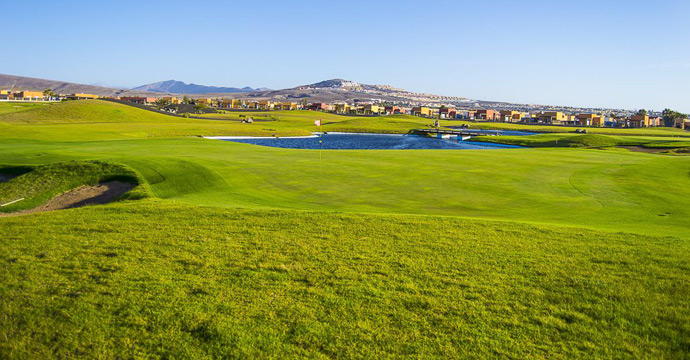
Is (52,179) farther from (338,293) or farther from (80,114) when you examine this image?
(80,114)

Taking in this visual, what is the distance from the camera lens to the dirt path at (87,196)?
2384 centimetres

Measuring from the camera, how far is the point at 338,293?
33.1 ft

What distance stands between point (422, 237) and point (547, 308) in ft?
18.6

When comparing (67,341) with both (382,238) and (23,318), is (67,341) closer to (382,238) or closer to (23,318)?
(23,318)

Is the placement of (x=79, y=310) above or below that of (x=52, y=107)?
below

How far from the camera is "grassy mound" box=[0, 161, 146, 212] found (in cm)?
2481

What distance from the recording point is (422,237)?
14.8 metres

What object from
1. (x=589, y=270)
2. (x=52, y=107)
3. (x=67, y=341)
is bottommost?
(x=67, y=341)

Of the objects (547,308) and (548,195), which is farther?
(548,195)

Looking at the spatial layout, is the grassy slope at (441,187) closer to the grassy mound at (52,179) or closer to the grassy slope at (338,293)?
the grassy mound at (52,179)

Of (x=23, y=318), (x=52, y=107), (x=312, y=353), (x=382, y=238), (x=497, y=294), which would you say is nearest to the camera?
(x=312, y=353)

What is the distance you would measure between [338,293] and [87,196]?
20.7 meters

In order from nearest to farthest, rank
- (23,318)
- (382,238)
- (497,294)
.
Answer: (23,318)
(497,294)
(382,238)

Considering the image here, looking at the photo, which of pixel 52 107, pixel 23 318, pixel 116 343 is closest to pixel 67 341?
pixel 116 343
